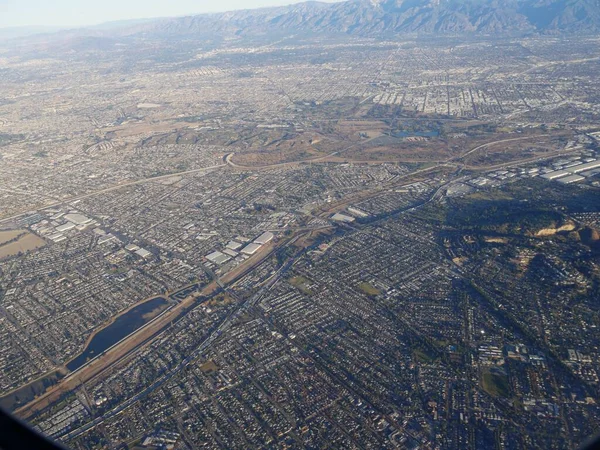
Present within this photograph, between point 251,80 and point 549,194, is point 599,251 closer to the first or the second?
point 549,194

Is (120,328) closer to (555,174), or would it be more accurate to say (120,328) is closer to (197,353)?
(197,353)

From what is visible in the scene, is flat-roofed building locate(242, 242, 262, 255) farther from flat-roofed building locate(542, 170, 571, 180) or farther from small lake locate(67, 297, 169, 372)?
flat-roofed building locate(542, 170, 571, 180)

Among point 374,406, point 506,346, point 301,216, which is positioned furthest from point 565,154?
point 374,406

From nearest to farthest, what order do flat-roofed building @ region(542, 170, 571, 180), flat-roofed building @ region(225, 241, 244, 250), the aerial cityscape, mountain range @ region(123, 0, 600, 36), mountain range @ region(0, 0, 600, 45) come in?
the aerial cityscape
flat-roofed building @ region(225, 241, 244, 250)
flat-roofed building @ region(542, 170, 571, 180)
mountain range @ region(0, 0, 600, 45)
mountain range @ region(123, 0, 600, 36)

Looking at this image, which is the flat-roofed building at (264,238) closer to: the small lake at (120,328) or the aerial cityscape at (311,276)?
the aerial cityscape at (311,276)

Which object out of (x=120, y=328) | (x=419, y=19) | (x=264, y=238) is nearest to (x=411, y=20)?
(x=419, y=19)

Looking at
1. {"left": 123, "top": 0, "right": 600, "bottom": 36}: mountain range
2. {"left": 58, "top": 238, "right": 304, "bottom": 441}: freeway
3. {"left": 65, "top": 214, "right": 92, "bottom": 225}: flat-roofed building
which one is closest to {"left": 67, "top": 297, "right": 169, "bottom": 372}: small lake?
{"left": 58, "top": 238, "right": 304, "bottom": 441}: freeway
